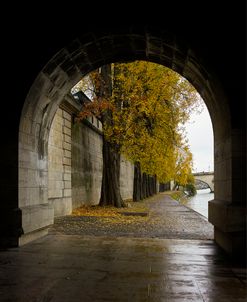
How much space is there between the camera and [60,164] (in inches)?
594

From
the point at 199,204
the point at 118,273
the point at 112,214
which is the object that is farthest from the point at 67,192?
the point at 199,204

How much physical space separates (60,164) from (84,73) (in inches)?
248

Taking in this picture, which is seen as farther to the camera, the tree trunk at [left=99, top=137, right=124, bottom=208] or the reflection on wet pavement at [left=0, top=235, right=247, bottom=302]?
the tree trunk at [left=99, top=137, right=124, bottom=208]

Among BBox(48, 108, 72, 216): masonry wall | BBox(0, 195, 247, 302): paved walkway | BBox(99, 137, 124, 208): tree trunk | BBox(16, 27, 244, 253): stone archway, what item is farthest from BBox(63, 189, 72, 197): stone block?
BBox(0, 195, 247, 302): paved walkway

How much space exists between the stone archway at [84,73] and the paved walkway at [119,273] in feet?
2.13

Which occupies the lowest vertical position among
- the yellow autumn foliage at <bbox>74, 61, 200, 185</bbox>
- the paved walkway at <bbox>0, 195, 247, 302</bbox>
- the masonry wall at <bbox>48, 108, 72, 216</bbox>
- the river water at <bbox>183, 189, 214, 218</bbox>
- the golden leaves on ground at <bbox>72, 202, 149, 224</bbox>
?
the river water at <bbox>183, 189, 214, 218</bbox>

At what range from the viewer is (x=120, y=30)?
762 cm

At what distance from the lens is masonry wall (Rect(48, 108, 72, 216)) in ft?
46.1

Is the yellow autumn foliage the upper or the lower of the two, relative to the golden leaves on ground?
upper

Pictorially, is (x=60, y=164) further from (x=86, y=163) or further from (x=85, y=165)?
(x=86, y=163)

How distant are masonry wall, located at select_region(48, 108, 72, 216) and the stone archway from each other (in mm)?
4852

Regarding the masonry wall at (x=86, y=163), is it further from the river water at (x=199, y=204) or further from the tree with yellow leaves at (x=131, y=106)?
the river water at (x=199, y=204)

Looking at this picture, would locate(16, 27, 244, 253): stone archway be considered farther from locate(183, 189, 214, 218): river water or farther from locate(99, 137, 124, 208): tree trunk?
locate(183, 189, 214, 218): river water

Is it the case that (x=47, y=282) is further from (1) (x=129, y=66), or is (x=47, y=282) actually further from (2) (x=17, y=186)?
A: (1) (x=129, y=66)
